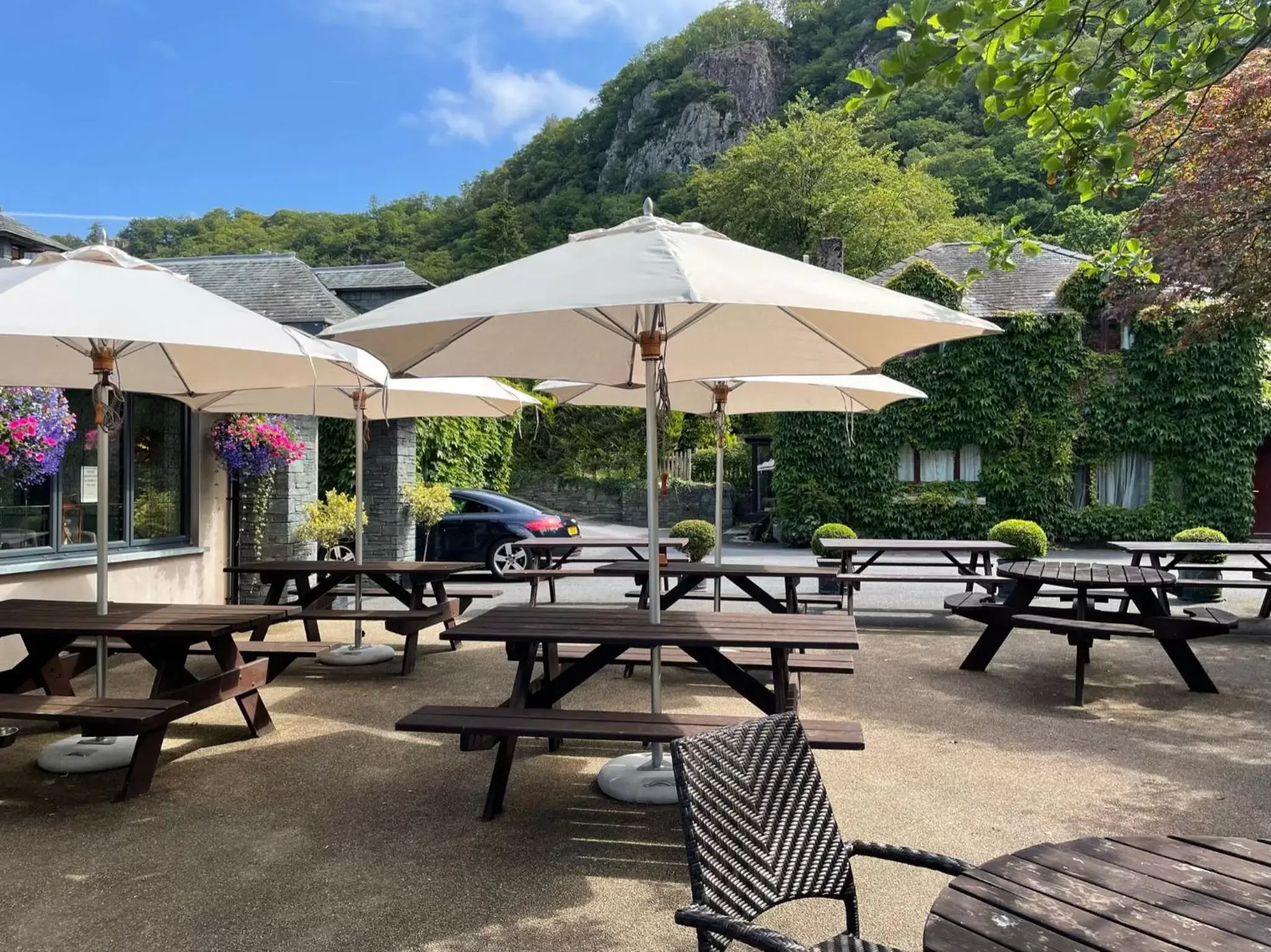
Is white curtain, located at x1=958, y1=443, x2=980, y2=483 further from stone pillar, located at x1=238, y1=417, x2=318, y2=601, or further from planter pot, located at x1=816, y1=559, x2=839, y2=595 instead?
stone pillar, located at x1=238, y1=417, x2=318, y2=601

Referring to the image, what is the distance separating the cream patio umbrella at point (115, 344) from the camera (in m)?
3.75

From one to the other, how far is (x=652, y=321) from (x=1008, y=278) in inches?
738

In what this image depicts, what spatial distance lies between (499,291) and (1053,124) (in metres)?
3.50

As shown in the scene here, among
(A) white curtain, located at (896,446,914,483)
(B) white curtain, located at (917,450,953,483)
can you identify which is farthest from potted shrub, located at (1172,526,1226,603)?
(A) white curtain, located at (896,446,914,483)

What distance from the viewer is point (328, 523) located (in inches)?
380

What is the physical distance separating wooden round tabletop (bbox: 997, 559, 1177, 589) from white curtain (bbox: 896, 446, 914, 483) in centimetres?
1251

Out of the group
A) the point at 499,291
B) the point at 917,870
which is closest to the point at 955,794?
the point at 917,870

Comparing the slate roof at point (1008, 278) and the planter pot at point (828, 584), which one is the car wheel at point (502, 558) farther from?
the slate roof at point (1008, 278)

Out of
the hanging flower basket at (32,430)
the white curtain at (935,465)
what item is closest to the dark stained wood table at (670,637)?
the hanging flower basket at (32,430)

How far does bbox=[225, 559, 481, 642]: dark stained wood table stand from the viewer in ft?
23.3

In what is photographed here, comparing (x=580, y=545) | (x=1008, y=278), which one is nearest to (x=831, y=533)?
(x=580, y=545)

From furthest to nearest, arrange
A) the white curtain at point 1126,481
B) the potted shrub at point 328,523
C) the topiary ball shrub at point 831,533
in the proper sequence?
the white curtain at point 1126,481 → the topiary ball shrub at point 831,533 → the potted shrub at point 328,523

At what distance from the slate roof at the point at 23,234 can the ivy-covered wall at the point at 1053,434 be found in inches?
540

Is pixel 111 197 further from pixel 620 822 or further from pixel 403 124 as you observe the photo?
pixel 620 822
